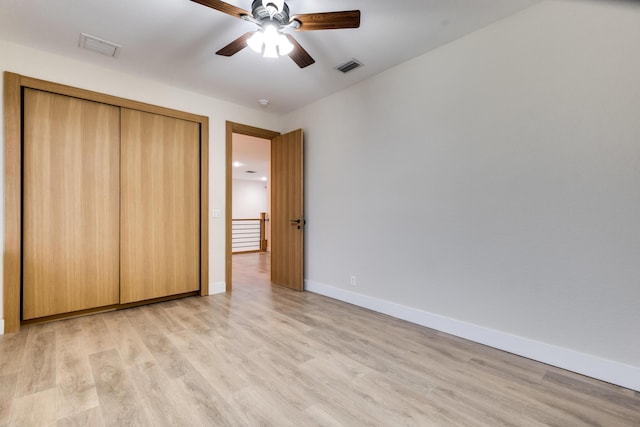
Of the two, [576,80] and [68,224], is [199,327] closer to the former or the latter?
[68,224]

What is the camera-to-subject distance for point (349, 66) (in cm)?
301

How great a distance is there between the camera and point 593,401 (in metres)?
1.67

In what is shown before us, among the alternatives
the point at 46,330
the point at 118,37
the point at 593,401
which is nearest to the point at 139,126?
the point at 118,37

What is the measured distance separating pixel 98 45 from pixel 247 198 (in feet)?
27.8

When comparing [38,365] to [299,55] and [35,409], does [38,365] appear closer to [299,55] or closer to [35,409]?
[35,409]

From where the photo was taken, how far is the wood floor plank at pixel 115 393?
1.50 meters

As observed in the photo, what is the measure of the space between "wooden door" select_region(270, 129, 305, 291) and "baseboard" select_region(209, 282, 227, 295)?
84cm

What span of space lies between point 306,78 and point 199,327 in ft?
9.64

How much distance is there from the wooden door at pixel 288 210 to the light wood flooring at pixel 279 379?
1.37 meters

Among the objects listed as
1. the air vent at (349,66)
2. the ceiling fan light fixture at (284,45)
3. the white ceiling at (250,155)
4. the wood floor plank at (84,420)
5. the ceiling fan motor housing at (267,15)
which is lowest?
the wood floor plank at (84,420)

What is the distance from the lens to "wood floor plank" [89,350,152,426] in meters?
1.50

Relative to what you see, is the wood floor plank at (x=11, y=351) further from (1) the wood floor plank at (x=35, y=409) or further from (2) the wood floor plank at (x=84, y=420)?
(2) the wood floor plank at (x=84, y=420)

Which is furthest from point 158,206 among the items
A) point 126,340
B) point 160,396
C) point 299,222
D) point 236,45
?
point 160,396

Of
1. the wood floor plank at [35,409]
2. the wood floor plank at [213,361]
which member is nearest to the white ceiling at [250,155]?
the wood floor plank at [213,361]
